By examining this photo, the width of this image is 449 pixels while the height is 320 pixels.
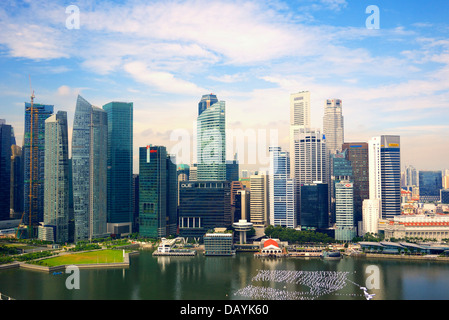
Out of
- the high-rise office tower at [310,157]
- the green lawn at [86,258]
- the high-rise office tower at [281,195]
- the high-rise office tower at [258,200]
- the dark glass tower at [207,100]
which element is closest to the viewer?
the green lawn at [86,258]

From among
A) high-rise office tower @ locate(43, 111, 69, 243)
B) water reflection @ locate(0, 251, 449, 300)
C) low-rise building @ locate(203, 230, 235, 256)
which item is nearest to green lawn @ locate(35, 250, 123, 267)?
water reflection @ locate(0, 251, 449, 300)

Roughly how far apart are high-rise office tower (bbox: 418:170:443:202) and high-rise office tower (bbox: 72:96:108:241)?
43337mm

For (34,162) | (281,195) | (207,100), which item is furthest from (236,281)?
(207,100)

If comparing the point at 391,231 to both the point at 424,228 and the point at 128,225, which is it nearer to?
the point at 424,228

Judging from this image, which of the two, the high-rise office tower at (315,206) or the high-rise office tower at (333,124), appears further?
the high-rise office tower at (333,124)

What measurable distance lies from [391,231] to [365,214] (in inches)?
114

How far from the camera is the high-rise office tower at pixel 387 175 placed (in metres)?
34.4

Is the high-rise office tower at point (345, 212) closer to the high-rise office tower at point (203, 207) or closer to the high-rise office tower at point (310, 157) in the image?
the high-rise office tower at point (203, 207)

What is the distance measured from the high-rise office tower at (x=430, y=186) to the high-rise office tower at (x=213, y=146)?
1302 inches

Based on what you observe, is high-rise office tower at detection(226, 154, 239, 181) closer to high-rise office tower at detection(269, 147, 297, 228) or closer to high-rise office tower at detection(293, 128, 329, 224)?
high-rise office tower at detection(293, 128, 329, 224)

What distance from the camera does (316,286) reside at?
17.7m

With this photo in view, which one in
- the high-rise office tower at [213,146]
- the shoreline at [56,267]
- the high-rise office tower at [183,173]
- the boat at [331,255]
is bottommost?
the boat at [331,255]

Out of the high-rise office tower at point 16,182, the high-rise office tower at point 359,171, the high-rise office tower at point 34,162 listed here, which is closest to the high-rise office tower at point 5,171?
the high-rise office tower at point 16,182
